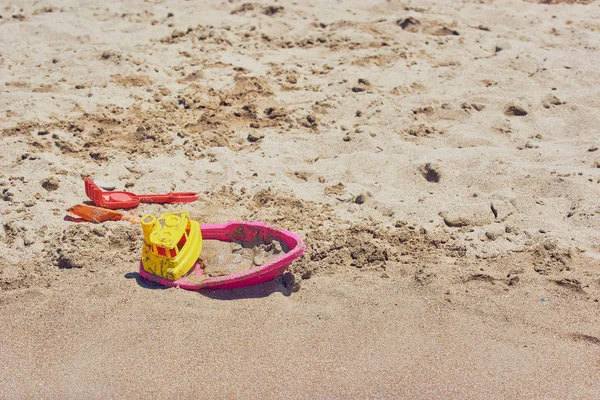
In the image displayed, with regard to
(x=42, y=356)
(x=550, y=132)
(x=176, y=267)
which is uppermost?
(x=550, y=132)

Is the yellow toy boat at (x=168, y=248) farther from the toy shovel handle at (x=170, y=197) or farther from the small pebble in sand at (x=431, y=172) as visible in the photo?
the small pebble in sand at (x=431, y=172)

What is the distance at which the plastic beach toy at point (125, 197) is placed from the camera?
325 cm

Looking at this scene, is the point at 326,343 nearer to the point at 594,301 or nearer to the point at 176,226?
the point at 176,226

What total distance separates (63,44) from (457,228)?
153 inches

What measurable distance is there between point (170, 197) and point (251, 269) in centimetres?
89

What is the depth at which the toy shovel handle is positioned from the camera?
3340mm

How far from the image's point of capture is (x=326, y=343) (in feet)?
8.06

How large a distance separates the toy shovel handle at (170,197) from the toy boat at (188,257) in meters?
0.39

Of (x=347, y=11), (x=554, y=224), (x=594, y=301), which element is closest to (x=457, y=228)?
(x=554, y=224)

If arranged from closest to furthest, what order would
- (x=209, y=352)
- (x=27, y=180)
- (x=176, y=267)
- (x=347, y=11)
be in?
(x=209, y=352) → (x=176, y=267) → (x=27, y=180) → (x=347, y=11)

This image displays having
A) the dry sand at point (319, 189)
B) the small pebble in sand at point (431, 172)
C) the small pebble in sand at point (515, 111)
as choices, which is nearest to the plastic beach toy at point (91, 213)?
the dry sand at point (319, 189)

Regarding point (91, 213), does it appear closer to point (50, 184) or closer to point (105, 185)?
point (105, 185)

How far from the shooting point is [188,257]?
282cm

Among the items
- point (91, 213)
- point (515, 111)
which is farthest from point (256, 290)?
point (515, 111)
